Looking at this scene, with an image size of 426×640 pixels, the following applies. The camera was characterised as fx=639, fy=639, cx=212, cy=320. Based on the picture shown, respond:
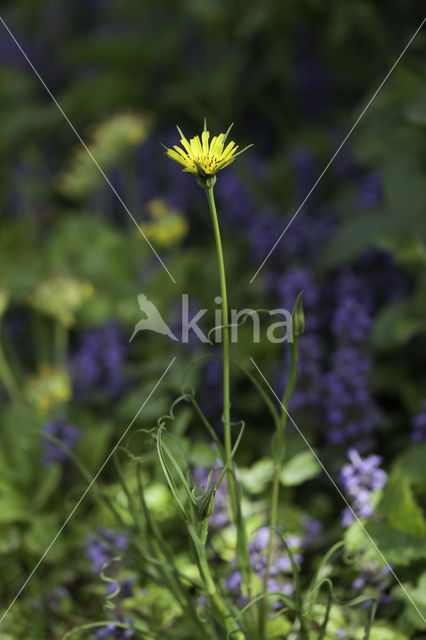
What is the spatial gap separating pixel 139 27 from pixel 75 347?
1.67 metres

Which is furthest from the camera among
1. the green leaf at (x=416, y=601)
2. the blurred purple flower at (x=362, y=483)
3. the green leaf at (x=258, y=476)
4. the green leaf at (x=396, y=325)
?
the green leaf at (x=396, y=325)

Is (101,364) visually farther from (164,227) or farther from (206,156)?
(206,156)

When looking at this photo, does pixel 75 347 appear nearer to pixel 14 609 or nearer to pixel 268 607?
pixel 14 609

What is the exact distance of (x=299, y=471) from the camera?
1.12 m

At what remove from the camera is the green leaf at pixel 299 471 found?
1.09 metres

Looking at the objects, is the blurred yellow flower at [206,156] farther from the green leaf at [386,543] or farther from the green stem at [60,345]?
the green stem at [60,345]

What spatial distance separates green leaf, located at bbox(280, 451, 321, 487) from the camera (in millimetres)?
1095

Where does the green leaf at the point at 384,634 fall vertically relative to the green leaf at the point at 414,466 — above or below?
below

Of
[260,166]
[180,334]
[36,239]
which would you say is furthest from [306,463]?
[36,239]

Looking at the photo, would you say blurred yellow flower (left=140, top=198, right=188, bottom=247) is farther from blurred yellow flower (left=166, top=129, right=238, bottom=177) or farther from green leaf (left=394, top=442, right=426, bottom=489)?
blurred yellow flower (left=166, top=129, right=238, bottom=177)

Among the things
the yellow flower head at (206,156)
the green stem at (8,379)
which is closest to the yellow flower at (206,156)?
the yellow flower head at (206,156)

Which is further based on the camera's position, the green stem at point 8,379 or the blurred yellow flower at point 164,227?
the blurred yellow flower at point 164,227

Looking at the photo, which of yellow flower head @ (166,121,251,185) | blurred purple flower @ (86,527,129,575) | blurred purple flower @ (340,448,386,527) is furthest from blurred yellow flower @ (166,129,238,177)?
blurred purple flower @ (86,527,129,575)

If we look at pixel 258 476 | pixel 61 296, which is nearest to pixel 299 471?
pixel 258 476
